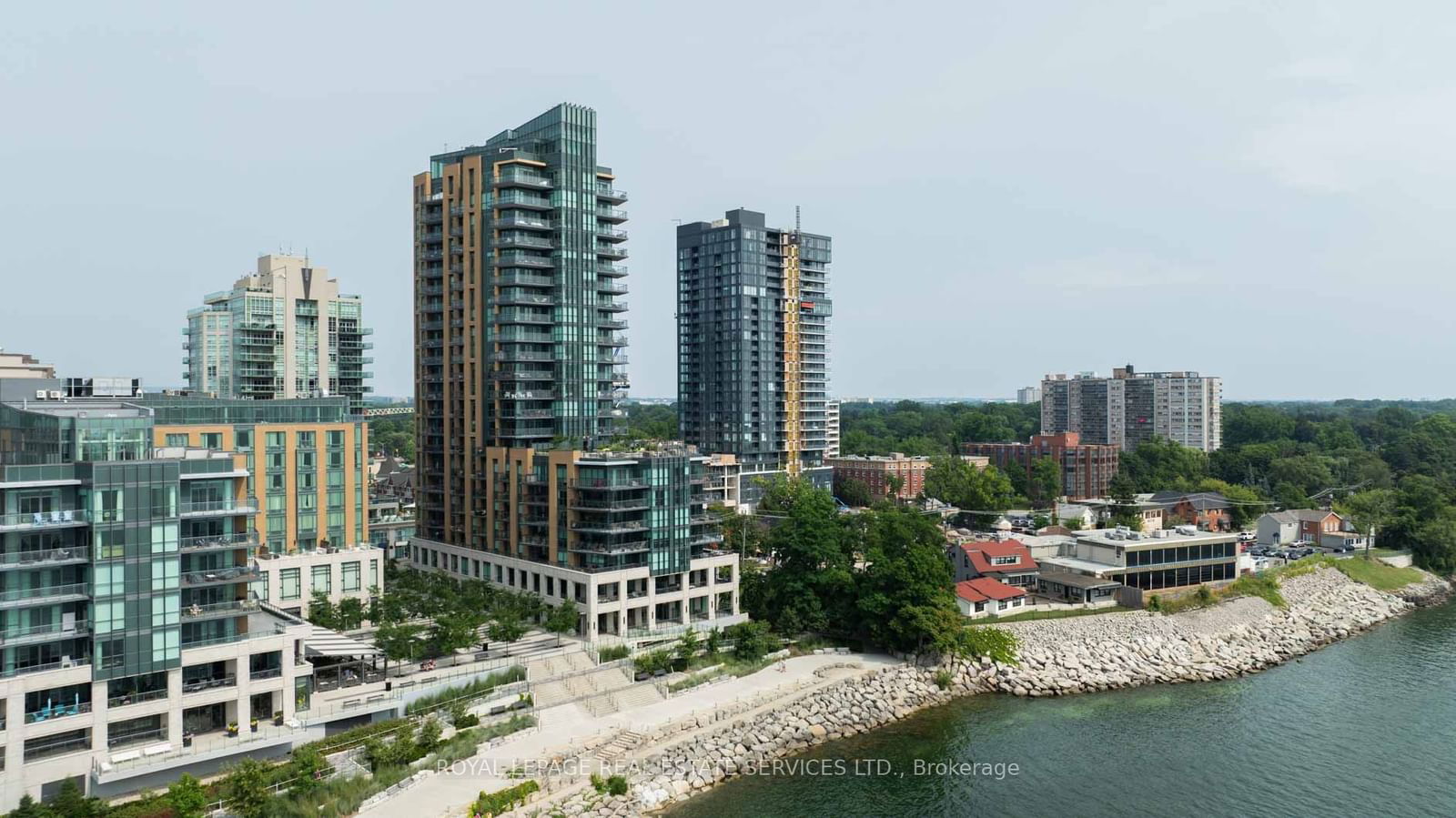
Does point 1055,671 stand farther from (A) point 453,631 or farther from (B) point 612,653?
(A) point 453,631

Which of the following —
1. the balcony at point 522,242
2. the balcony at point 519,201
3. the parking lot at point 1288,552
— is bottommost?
the parking lot at point 1288,552

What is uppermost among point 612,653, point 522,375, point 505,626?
point 522,375

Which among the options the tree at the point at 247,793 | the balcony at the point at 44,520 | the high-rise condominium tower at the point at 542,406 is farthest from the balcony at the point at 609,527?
the balcony at the point at 44,520

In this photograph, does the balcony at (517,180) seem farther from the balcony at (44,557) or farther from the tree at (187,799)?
the tree at (187,799)

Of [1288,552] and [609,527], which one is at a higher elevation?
[609,527]

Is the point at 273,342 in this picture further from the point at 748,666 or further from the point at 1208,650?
the point at 1208,650

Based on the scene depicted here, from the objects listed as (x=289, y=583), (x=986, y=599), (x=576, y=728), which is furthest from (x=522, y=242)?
(x=986, y=599)

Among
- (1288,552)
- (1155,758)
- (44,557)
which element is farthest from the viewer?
(1288,552)
